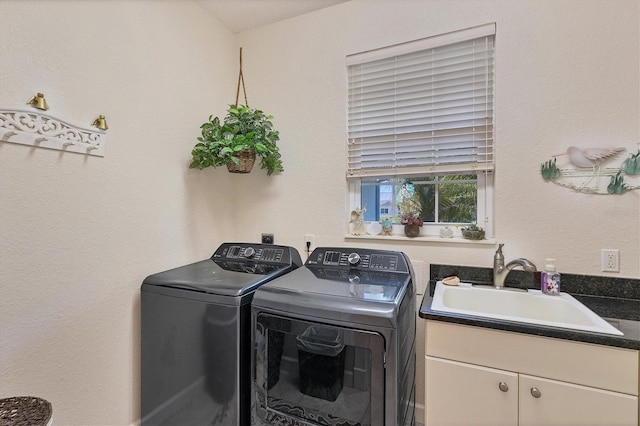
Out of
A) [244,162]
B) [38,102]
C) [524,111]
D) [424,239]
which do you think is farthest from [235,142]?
[524,111]

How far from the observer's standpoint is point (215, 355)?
1.36 metres

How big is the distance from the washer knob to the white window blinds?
1.81 feet

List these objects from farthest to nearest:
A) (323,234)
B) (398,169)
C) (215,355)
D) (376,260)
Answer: (323,234) < (398,169) < (376,260) < (215,355)

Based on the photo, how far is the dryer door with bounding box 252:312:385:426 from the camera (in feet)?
3.65

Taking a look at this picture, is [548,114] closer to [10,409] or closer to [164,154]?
[164,154]

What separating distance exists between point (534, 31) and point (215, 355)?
2256mm

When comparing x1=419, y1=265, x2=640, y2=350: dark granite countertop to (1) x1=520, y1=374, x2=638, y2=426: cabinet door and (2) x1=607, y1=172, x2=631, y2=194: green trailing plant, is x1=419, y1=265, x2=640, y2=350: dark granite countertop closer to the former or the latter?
(1) x1=520, y1=374, x2=638, y2=426: cabinet door

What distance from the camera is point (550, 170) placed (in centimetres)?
152

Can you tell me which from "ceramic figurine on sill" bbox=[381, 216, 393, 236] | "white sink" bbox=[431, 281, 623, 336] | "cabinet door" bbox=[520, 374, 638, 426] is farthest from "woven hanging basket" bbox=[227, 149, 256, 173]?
"cabinet door" bbox=[520, 374, 638, 426]

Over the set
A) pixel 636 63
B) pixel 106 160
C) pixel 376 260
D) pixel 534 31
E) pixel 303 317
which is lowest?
pixel 303 317

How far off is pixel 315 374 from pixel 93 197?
1300 millimetres

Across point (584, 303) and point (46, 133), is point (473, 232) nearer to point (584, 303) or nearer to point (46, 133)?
point (584, 303)

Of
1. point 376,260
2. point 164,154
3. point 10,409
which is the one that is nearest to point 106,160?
point 164,154

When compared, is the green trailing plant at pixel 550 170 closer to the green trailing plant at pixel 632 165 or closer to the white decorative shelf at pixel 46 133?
the green trailing plant at pixel 632 165
